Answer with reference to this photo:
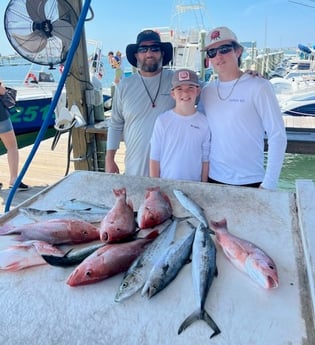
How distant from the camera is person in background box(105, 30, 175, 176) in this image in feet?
6.50

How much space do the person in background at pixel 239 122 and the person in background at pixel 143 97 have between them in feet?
1.30

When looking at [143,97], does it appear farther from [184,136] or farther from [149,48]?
[184,136]

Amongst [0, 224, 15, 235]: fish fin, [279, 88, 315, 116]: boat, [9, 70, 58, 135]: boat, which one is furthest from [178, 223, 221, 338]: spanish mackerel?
[279, 88, 315, 116]: boat

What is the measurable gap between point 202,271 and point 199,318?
0.14 metres

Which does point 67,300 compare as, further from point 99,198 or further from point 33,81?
point 33,81

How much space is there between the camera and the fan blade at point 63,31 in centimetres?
252

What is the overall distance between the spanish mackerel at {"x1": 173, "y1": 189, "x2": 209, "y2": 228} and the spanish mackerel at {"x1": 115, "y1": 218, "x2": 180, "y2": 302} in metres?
0.16

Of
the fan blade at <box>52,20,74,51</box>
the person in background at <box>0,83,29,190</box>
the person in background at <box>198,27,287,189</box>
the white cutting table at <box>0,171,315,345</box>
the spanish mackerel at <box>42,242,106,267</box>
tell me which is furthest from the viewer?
the person in background at <box>0,83,29,190</box>

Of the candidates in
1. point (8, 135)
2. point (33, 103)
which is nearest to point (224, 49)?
point (8, 135)

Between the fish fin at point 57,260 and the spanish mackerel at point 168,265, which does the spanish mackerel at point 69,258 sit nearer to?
the fish fin at point 57,260

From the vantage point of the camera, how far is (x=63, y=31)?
2.54m

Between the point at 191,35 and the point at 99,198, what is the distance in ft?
50.4

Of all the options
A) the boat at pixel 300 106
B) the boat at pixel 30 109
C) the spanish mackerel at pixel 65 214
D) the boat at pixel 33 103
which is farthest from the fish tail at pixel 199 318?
the boat at pixel 300 106

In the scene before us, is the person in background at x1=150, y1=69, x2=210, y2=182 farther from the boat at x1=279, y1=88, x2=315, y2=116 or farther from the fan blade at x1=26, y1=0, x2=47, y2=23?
the boat at x1=279, y1=88, x2=315, y2=116
